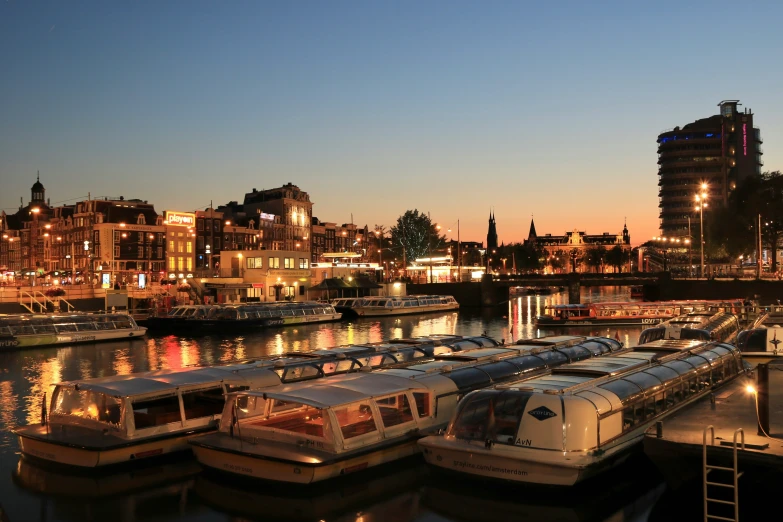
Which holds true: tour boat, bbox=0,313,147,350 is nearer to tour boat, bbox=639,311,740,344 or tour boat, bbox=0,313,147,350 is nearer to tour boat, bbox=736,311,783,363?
tour boat, bbox=639,311,740,344

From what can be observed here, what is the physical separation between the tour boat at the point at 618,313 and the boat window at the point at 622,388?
177 feet

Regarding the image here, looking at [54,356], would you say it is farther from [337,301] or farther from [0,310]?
[337,301]

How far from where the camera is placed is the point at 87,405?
21.7m

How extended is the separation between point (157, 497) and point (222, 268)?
8483cm

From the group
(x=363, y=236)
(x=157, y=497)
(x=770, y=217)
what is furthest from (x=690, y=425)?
(x=363, y=236)

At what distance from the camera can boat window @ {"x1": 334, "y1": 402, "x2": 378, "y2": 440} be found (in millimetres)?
19266

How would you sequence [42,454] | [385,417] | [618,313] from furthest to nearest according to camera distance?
[618,313] < [42,454] < [385,417]

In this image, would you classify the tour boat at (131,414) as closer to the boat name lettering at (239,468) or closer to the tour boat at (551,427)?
the boat name lettering at (239,468)

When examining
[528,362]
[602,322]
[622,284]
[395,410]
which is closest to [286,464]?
[395,410]

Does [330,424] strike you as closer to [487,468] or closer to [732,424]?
[487,468]

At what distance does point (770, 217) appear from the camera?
107 metres

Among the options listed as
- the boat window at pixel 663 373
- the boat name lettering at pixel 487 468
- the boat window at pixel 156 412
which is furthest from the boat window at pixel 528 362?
the boat window at pixel 156 412

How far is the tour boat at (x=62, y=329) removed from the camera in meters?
58.2

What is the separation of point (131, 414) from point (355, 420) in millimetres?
6530
